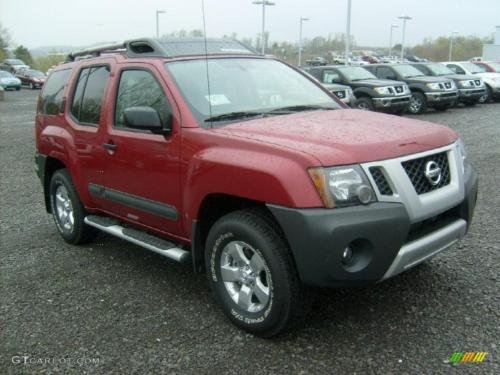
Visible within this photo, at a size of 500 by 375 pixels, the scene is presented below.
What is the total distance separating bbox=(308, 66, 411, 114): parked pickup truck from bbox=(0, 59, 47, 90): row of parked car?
23.1 meters

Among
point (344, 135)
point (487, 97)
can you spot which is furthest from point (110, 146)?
point (487, 97)

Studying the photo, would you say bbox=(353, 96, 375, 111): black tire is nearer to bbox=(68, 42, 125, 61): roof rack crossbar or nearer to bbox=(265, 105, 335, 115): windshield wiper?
bbox=(68, 42, 125, 61): roof rack crossbar

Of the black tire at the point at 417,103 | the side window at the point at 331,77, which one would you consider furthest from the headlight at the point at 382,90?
the black tire at the point at 417,103

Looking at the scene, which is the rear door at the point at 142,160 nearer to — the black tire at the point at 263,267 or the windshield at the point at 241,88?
the windshield at the point at 241,88

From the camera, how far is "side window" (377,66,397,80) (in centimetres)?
1817

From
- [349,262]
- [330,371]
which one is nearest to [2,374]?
[330,371]

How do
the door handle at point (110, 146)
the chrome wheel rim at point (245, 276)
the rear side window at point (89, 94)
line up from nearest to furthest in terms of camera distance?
1. the chrome wheel rim at point (245, 276)
2. the door handle at point (110, 146)
3. the rear side window at point (89, 94)

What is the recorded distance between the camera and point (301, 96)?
14.6 feet

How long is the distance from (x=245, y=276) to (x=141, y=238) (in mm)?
1126

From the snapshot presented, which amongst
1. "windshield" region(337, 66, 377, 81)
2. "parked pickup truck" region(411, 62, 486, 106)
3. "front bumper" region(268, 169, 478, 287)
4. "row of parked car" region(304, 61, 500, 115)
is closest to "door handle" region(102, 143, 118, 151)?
"front bumper" region(268, 169, 478, 287)

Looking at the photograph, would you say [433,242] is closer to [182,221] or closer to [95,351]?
[182,221]

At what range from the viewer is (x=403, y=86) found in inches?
645

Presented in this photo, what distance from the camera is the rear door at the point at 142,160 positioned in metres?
3.83

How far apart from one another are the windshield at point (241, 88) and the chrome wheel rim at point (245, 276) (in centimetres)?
95
